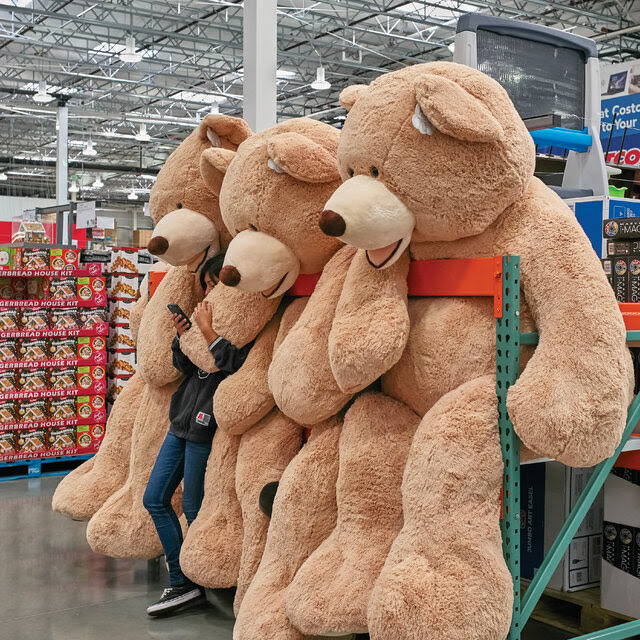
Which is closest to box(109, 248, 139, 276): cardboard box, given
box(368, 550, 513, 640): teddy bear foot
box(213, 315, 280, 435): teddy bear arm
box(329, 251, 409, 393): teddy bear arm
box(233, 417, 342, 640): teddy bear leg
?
box(213, 315, 280, 435): teddy bear arm

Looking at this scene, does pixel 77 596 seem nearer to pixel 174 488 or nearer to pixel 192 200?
pixel 174 488

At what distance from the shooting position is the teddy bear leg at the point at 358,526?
231 cm

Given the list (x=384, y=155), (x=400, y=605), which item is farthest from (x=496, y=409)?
(x=384, y=155)

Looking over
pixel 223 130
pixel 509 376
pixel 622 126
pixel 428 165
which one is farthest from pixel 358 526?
pixel 622 126

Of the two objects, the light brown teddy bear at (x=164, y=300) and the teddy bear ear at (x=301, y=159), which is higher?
the teddy bear ear at (x=301, y=159)

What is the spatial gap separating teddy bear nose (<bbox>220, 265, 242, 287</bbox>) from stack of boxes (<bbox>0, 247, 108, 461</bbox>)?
3.50 meters

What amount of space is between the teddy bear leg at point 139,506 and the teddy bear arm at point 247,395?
25.5 inches

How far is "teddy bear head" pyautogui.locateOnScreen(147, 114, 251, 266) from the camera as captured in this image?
3.34 meters

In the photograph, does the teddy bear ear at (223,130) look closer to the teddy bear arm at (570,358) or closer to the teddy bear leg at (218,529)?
the teddy bear leg at (218,529)

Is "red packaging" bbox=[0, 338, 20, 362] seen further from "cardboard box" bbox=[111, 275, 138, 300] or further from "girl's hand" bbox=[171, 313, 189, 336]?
"girl's hand" bbox=[171, 313, 189, 336]

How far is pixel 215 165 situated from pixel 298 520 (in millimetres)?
1365

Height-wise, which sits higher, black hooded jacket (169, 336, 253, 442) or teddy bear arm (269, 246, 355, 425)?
teddy bear arm (269, 246, 355, 425)

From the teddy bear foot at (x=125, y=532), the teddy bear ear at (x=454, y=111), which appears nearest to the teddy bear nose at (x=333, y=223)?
the teddy bear ear at (x=454, y=111)

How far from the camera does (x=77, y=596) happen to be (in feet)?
12.4
